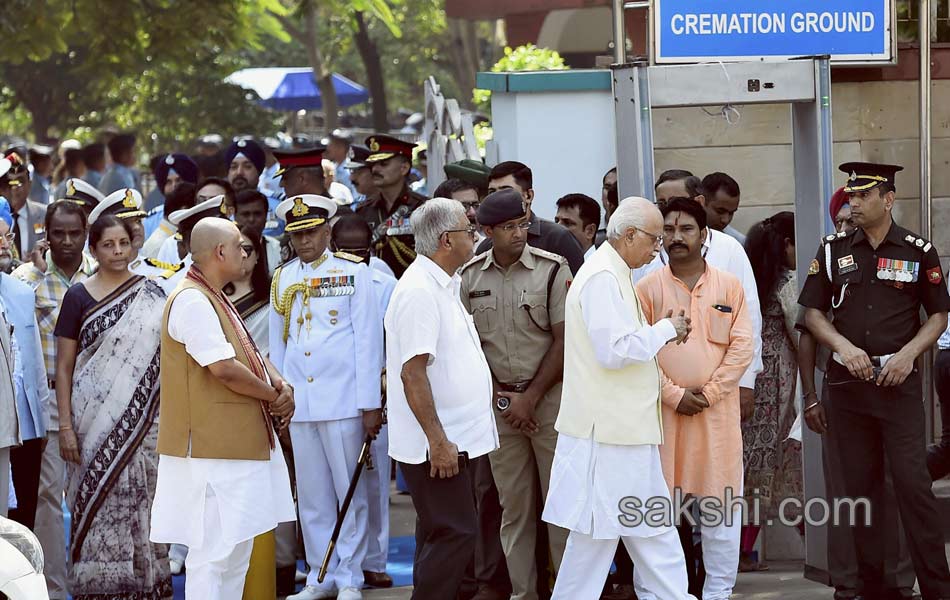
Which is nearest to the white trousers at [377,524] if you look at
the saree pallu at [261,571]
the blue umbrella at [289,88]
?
the saree pallu at [261,571]

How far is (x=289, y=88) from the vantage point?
30.0 m

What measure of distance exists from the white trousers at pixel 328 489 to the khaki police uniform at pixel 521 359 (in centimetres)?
95

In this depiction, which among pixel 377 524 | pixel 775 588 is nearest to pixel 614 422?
pixel 775 588

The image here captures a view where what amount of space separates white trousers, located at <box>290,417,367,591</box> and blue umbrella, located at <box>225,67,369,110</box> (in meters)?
22.0

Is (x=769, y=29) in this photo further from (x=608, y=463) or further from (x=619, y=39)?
(x=608, y=463)

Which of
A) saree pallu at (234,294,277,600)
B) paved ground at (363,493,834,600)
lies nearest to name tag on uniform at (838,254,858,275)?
paved ground at (363,493,834,600)

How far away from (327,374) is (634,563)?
2.10 m

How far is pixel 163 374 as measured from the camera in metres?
6.26

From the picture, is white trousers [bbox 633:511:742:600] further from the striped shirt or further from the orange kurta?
the striped shirt

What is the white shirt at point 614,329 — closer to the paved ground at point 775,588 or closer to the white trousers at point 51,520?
the paved ground at point 775,588

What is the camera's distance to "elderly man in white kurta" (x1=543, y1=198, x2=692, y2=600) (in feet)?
20.6

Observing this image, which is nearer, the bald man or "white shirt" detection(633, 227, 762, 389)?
the bald man

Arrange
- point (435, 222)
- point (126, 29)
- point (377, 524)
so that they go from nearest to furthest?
point (435, 222) < point (377, 524) < point (126, 29)

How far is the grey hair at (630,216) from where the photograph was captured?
6.35 meters
